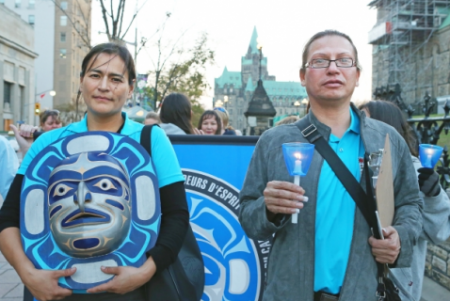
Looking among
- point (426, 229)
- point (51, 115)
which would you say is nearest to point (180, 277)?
point (426, 229)

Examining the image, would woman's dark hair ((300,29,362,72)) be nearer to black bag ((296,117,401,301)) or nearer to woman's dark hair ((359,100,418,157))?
black bag ((296,117,401,301))

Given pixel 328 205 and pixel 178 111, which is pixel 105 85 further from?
pixel 178 111

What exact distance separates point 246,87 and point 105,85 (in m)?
140

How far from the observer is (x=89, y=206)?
6.20 ft

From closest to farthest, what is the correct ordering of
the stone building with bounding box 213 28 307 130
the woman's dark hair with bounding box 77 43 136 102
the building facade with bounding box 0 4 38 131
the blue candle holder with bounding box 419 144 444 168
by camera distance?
the woman's dark hair with bounding box 77 43 136 102 < the blue candle holder with bounding box 419 144 444 168 < the building facade with bounding box 0 4 38 131 < the stone building with bounding box 213 28 307 130

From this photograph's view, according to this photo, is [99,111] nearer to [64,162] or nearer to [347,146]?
[64,162]

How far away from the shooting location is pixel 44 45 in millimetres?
87688

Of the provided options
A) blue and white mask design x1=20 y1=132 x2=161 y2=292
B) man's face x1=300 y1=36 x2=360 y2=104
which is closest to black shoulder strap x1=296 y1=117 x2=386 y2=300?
man's face x1=300 y1=36 x2=360 y2=104

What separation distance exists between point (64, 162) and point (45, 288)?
1.67 feet

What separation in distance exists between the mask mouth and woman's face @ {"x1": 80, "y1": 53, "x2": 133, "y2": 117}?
1.73 ft

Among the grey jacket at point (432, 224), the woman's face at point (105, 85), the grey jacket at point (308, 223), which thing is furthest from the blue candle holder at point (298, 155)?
the grey jacket at point (432, 224)

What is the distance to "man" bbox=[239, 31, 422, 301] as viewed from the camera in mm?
1993

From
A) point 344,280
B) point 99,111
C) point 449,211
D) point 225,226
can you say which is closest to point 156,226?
point 99,111

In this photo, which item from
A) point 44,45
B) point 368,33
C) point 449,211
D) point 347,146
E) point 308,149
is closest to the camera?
point 308,149
